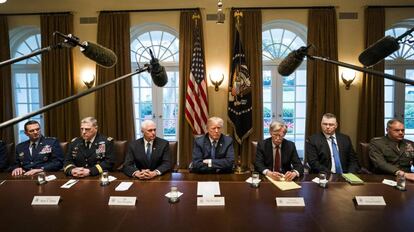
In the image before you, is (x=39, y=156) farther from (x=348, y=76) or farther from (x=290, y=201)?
(x=348, y=76)

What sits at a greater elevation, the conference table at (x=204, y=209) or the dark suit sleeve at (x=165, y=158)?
the dark suit sleeve at (x=165, y=158)

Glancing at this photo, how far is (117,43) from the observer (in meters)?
4.74

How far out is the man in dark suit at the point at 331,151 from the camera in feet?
9.77

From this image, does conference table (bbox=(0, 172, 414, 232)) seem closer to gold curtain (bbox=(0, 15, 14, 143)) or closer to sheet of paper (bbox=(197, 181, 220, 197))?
sheet of paper (bbox=(197, 181, 220, 197))

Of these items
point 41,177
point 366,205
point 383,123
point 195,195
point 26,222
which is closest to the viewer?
point 26,222

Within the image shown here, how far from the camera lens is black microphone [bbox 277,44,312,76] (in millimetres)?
1302

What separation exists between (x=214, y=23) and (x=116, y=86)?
2.02 meters

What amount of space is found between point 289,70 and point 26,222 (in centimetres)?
166

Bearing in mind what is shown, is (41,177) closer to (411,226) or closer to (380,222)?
(380,222)

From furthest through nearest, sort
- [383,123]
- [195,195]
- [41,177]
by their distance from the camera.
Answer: [383,123]
[41,177]
[195,195]

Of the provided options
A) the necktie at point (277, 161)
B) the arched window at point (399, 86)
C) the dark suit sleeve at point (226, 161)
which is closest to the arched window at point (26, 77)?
the dark suit sleeve at point (226, 161)

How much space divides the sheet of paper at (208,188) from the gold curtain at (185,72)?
8.70 feet

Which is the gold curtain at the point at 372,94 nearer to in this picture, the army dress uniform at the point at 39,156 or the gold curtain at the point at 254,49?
the gold curtain at the point at 254,49

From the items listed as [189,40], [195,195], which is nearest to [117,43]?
[189,40]
